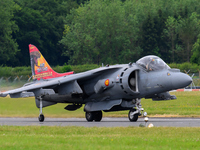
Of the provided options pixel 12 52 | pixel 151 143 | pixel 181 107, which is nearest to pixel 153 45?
pixel 12 52

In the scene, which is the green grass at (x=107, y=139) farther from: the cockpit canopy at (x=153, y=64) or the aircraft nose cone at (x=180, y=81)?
the cockpit canopy at (x=153, y=64)

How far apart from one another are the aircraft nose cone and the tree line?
53.6 metres

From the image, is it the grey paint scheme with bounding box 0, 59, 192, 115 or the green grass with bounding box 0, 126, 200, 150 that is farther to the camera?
the grey paint scheme with bounding box 0, 59, 192, 115

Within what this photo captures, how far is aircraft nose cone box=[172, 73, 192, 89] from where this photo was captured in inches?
684

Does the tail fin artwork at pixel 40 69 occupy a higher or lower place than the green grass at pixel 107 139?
higher

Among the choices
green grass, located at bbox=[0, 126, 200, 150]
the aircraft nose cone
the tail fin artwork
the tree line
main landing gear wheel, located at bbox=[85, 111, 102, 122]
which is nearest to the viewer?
green grass, located at bbox=[0, 126, 200, 150]

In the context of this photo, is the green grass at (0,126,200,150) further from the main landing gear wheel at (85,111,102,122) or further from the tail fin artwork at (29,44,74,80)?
the tail fin artwork at (29,44,74,80)

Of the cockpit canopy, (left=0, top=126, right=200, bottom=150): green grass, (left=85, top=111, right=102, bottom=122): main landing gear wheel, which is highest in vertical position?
the cockpit canopy

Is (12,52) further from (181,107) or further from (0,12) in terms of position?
(181,107)

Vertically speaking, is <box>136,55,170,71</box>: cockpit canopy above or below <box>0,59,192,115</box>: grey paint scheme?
above

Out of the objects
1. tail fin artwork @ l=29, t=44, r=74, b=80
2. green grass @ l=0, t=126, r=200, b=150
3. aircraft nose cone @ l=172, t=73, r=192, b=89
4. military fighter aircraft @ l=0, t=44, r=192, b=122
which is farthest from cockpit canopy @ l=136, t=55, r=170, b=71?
tail fin artwork @ l=29, t=44, r=74, b=80

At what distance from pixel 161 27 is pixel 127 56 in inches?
360

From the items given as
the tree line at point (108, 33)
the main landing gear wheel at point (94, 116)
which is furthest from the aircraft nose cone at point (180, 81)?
the tree line at point (108, 33)

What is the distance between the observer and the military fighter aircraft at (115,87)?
1809 centimetres
